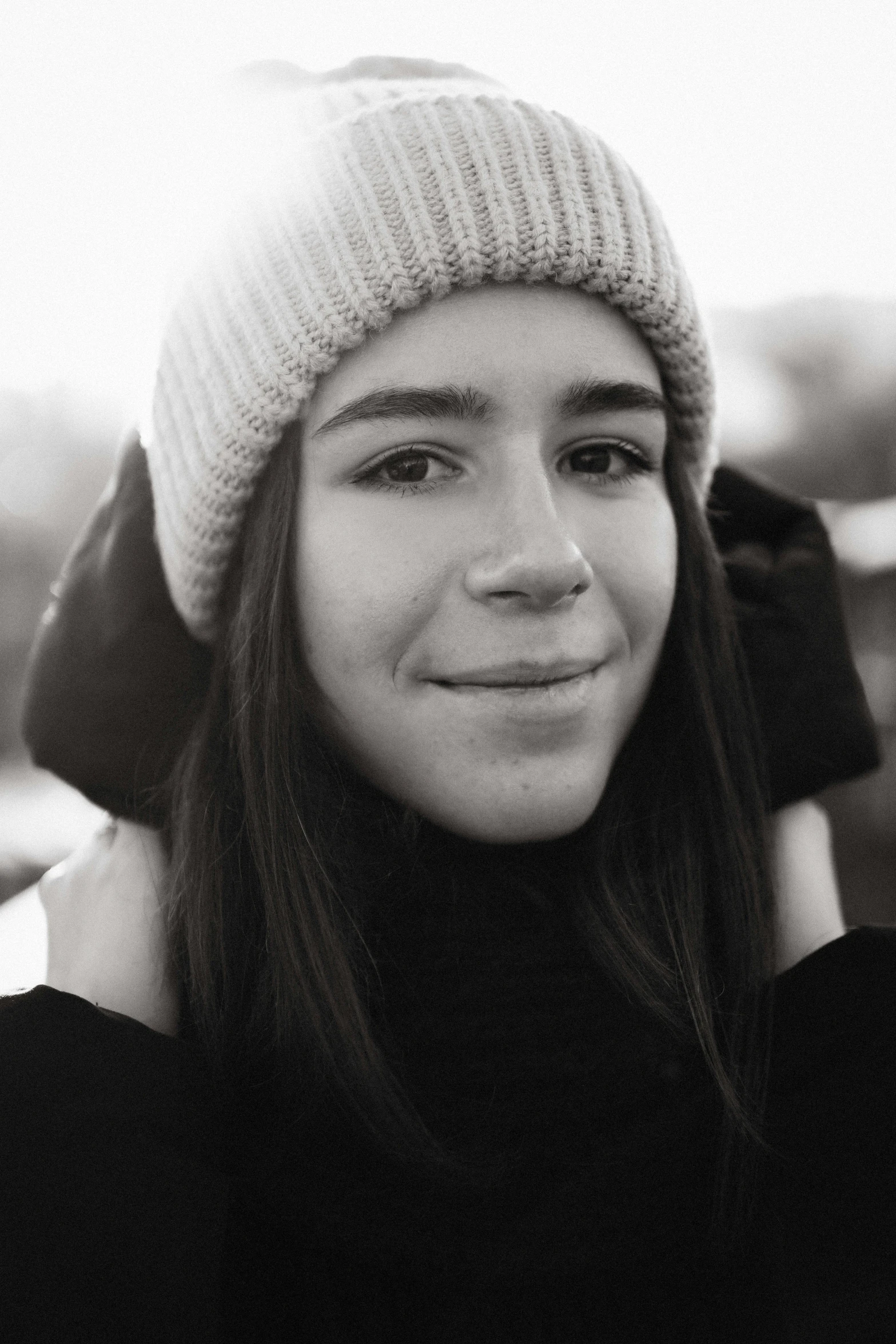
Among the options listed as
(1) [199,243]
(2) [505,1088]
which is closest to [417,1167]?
(2) [505,1088]

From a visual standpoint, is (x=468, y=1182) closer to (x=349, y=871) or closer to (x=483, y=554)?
(x=349, y=871)

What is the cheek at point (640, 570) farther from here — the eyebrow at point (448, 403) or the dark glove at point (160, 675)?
the dark glove at point (160, 675)

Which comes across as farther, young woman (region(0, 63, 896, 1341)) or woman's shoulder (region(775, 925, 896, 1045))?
woman's shoulder (region(775, 925, 896, 1045))

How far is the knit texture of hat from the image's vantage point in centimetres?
113

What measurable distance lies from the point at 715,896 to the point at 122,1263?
2.31ft

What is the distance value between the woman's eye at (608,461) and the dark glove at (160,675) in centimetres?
32

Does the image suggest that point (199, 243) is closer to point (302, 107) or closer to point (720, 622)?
point (302, 107)

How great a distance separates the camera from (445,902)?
1.21m

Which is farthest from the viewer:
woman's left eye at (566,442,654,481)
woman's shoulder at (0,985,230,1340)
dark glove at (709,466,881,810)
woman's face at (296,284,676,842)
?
dark glove at (709,466,881,810)

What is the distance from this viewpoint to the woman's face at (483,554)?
111 cm

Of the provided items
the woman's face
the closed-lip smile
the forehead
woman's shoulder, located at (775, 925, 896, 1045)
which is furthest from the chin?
the forehead

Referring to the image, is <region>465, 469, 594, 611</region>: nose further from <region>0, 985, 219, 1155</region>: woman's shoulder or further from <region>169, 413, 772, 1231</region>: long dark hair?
<region>0, 985, 219, 1155</region>: woman's shoulder

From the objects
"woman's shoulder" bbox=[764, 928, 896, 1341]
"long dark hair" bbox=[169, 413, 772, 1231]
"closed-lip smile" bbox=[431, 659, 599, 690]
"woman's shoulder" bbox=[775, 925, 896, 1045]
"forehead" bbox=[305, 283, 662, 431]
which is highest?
"forehead" bbox=[305, 283, 662, 431]

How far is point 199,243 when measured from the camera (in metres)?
1.32
